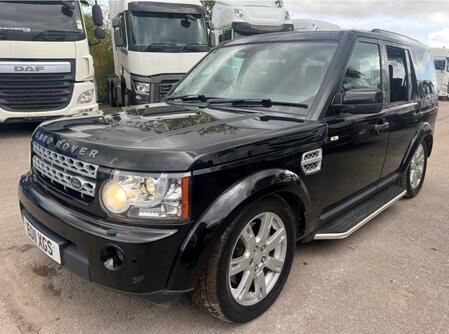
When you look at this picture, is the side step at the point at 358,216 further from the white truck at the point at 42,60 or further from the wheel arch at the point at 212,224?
the white truck at the point at 42,60

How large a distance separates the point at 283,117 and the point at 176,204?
1.21 m

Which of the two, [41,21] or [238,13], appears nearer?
[41,21]

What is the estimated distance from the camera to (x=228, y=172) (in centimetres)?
227

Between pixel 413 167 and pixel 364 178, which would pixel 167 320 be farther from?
pixel 413 167

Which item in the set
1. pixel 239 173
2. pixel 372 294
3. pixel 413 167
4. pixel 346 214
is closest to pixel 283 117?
pixel 239 173

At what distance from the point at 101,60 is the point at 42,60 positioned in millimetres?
7166

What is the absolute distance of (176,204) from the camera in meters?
2.10

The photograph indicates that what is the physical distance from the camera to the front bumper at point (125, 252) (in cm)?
206

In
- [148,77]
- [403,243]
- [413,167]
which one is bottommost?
[403,243]

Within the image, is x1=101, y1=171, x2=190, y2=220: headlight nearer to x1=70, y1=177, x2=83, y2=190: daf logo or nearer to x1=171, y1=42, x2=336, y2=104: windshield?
x1=70, y1=177, x2=83, y2=190: daf logo

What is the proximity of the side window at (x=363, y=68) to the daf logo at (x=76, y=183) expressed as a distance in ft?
6.90

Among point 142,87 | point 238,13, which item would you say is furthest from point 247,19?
point 142,87

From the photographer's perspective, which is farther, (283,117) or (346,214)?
(346,214)

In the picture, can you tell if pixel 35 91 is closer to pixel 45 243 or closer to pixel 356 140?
pixel 45 243
